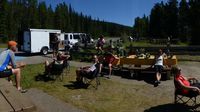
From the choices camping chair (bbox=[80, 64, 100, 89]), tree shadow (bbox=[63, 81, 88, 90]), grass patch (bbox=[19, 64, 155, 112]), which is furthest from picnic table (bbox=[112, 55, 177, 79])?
tree shadow (bbox=[63, 81, 88, 90])

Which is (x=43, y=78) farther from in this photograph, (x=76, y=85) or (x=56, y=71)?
(x=76, y=85)

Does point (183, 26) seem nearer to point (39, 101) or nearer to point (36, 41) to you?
point (36, 41)

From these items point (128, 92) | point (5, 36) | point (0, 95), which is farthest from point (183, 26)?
point (0, 95)

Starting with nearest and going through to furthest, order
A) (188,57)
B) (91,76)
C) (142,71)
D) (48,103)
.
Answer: (48,103), (91,76), (142,71), (188,57)

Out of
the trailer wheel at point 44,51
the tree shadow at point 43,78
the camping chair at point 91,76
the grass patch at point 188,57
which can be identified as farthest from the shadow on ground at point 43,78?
the trailer wheel at point 44,51

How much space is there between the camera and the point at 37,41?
29.1 m

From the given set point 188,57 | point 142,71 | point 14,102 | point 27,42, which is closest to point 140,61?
point 142,71

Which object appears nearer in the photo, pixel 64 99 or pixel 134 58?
pixel 64 99

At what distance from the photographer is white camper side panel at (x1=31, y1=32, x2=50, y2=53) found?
28795 millimetres

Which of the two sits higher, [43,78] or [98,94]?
[43,78]

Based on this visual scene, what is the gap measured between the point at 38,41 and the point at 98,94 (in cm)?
1870

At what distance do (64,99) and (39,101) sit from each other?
2.87ft

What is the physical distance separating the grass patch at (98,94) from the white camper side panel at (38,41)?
14.5 meters

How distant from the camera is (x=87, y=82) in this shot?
13.3 meters
